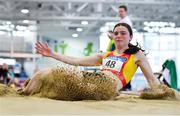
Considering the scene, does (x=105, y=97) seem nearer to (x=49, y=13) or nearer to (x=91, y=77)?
(x=91, y=77)

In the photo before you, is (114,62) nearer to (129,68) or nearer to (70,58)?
(129,68)

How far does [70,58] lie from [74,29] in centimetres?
1614

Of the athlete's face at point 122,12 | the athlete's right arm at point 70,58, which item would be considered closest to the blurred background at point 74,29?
the athlete's face at point 122,12

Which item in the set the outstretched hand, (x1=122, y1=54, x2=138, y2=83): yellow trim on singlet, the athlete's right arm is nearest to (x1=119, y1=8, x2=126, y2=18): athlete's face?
the athlete's right arm

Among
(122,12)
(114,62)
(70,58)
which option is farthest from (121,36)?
(122,12)

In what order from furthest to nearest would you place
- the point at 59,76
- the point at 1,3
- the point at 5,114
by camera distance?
the point at 1,3, the point at 59,76, the point at 5,114

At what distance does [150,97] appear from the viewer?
226cm

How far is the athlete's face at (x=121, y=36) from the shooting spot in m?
2.44

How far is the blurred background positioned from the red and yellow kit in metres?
8.22

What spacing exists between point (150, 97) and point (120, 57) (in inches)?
13.8

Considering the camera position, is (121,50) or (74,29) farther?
(74,29)

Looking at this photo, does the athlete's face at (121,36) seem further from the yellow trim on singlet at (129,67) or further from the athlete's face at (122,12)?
the athlete's face at (122,12)

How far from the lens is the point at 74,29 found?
61.0 ft

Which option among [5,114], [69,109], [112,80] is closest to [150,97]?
[112,80]
